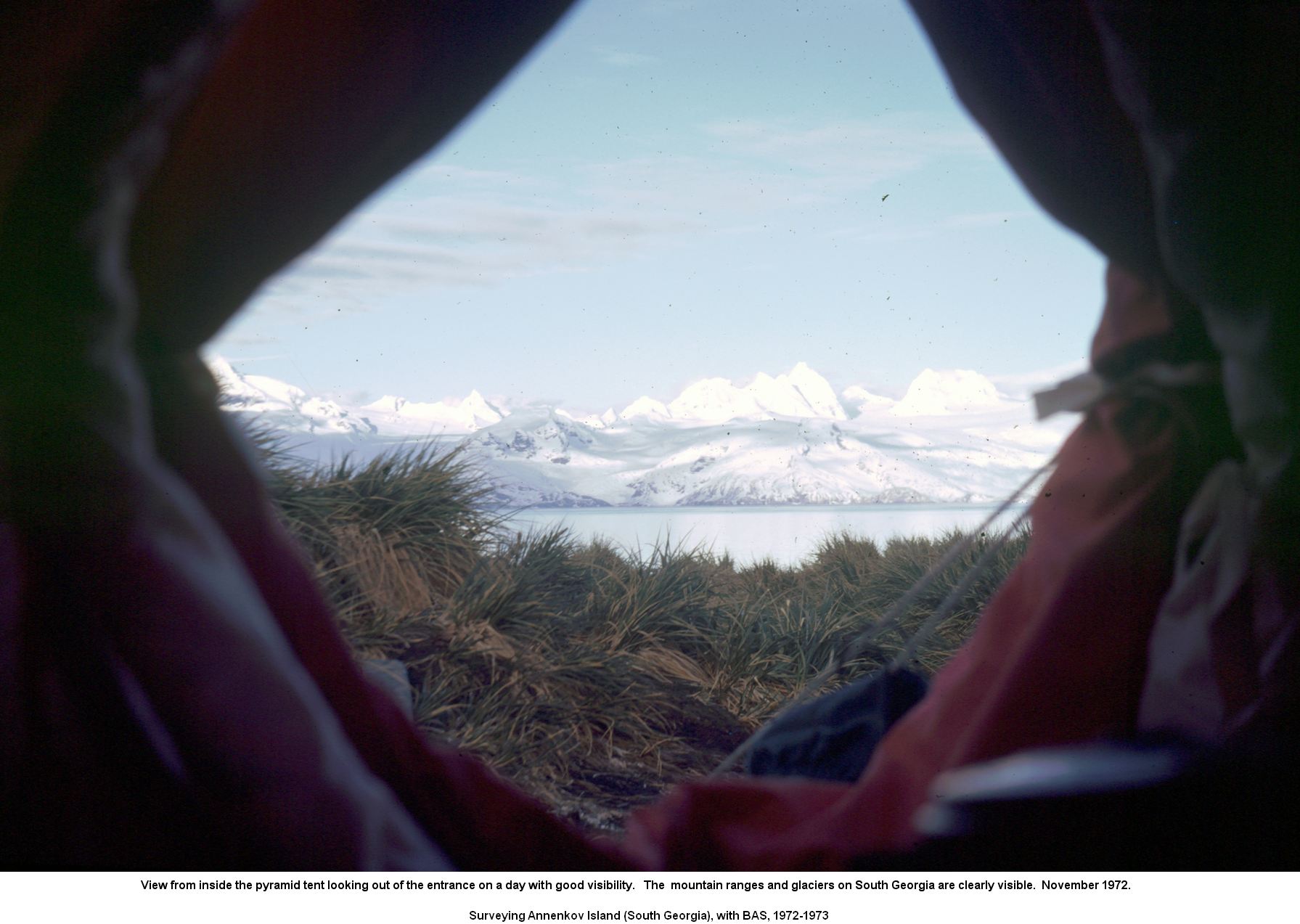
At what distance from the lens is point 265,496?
126cm

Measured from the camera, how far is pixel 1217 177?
131 cm

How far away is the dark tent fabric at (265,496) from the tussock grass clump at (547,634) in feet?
2.64

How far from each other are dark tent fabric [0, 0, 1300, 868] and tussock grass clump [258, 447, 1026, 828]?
2.64 feet

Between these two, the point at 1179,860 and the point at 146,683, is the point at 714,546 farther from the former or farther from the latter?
the point at 146,683

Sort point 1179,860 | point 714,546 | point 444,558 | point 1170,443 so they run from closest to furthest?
point 1179,860 → point 1170,443 → point 444,558 → point 714,546

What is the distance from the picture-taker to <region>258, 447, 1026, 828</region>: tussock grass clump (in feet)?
6.99

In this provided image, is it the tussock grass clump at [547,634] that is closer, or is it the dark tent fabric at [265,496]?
the dark tent fabric at [265,496]

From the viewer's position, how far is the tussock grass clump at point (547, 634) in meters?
2.13

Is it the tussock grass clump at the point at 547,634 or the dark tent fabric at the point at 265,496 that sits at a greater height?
the dark tent fabric at the point at 265,496

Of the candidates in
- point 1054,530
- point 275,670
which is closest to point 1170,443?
point 1054,530

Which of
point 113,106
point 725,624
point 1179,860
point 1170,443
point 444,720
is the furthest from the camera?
point 725,624

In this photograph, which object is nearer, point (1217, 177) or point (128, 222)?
point (128, 222)

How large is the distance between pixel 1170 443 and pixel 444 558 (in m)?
1.76

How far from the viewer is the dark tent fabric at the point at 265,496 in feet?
3.58
